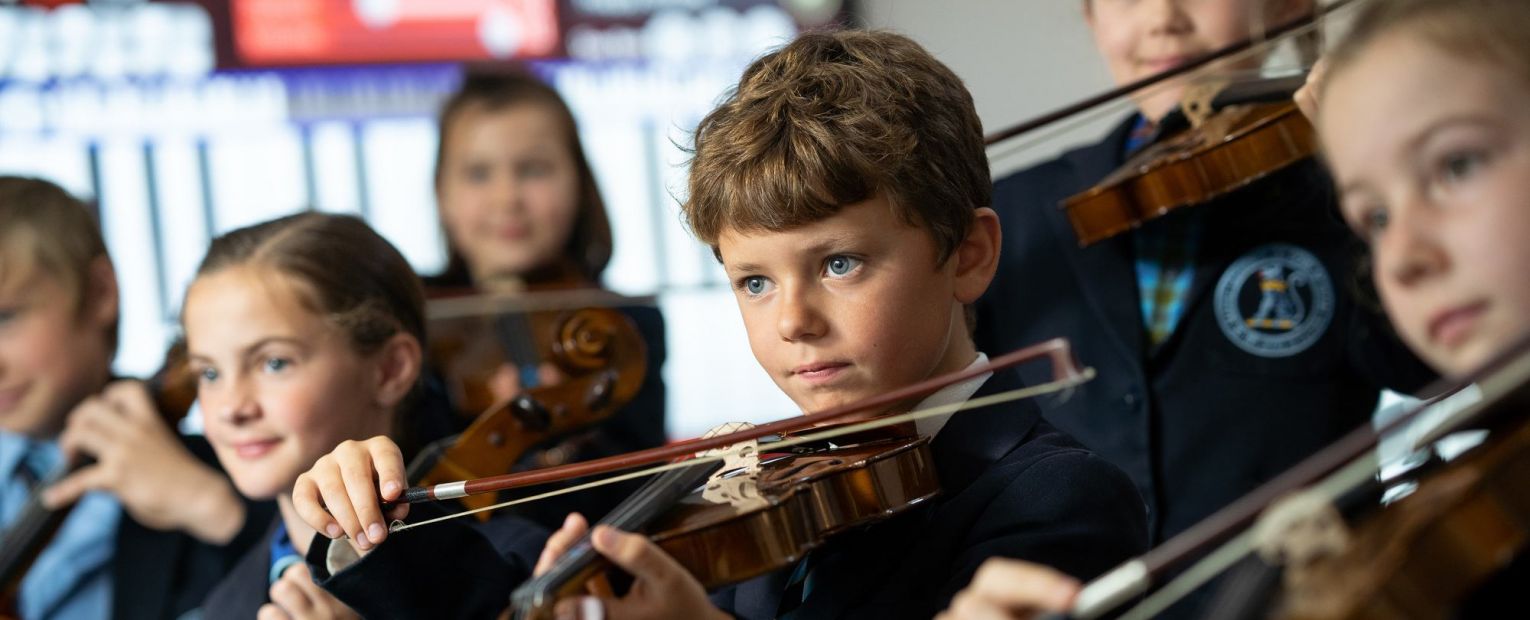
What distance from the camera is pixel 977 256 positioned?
3.80 ft

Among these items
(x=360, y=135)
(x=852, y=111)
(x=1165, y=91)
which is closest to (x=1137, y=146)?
(x=1165, y=91)

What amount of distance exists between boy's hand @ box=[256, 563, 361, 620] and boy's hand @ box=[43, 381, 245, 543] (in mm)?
618

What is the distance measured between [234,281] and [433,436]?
0.29m

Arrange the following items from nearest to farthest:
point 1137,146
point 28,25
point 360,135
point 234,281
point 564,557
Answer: point 564,557, point 234,281, point 1137,146, point 28,25, point 360,135

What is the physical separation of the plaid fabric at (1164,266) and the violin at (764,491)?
53 cm

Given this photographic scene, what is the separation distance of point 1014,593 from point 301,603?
751 millimetres

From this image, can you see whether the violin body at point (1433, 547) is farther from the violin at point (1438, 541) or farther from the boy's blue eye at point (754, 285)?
the boy's blue eye at point (754, 285)

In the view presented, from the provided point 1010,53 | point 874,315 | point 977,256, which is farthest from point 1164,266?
point 1010,53

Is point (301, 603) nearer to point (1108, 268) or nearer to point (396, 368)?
point (396, 368)

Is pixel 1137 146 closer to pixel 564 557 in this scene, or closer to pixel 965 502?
pixel 965 502

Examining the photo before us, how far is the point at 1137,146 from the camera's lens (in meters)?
1.56

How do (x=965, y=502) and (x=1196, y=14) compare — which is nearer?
(x=965, y=502)

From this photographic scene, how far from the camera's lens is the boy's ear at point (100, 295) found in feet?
6.08

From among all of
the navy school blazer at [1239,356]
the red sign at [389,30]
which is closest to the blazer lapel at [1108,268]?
the navy school blazer at [1239,356]
